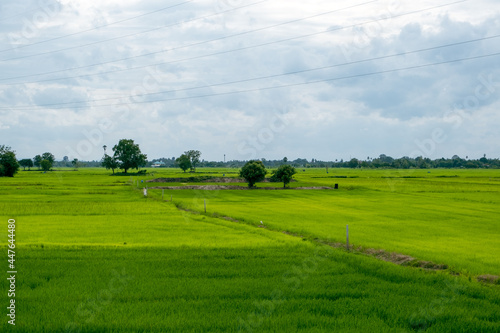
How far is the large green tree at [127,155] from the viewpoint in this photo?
15625 centimetres

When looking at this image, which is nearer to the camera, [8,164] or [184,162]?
[8,164]

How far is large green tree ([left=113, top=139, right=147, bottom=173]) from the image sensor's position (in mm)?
156250

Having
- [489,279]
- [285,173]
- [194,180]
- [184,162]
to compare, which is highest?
[184,162]

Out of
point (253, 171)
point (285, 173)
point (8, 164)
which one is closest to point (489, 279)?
point (253, 171)

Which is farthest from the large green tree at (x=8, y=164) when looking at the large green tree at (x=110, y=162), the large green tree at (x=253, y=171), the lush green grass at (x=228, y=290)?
the lush green grass at (x=228, y=290)

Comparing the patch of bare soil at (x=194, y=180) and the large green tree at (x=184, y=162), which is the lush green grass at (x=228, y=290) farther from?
the large green tree at (x=184, y=162)

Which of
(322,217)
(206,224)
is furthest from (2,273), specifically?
(322,217)

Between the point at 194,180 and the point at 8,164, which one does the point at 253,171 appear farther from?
the point at 8,164

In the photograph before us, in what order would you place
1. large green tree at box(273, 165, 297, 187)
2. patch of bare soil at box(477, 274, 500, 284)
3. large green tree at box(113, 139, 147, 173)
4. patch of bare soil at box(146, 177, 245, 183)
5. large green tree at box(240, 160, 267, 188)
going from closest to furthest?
patch of bare soil at box(477, 274, 500, 284), large green tree at box(240, 160, 267, 188), large green tree at box(273, 165, 297, 187), patch of bare soil at box(146, 177, 245, 183), large green tree at box(113, 139, 147, 173)

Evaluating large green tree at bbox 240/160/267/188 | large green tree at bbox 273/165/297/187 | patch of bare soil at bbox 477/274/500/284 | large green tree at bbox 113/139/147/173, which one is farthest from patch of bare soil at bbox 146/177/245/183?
patch of bare soil at bbox 477/274/500/284

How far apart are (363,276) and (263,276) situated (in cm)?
368

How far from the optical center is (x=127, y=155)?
513 ft

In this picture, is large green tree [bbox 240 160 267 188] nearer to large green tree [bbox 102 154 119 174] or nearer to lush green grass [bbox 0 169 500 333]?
lush green grass [bbox 0 169 500 333]

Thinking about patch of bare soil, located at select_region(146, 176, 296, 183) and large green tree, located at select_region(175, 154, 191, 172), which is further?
large green tree, located at select_region(175, 154, 191, 172)
